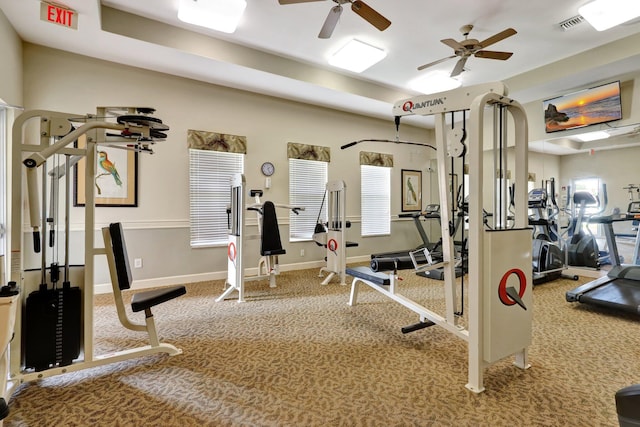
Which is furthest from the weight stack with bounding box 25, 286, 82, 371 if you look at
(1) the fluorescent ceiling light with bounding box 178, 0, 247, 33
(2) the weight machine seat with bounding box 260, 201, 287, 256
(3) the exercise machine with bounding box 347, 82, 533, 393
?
(1) the fluorescent ceiling light with bounding box 178, 0, 247, 33

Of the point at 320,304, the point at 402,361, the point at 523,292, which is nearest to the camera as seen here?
the point at 523,292

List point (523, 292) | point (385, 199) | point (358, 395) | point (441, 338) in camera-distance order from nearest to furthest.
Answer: point (358, 395) → point (523, 292) → point (441, 338) → point (385, 199)

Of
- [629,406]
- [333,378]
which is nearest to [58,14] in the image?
[333,378]

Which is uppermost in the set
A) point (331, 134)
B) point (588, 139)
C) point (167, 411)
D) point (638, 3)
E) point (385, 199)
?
point (638, 3)

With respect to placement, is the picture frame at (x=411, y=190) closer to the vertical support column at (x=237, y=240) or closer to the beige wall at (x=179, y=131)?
the beige wall at (x=179, y=131)

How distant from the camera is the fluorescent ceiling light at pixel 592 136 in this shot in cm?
454

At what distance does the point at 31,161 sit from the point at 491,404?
306 cm

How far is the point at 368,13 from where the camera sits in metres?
2.70

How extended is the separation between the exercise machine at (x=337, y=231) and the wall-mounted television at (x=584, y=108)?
371 cm

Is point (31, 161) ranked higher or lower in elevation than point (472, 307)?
higher

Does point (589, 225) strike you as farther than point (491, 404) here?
Yes

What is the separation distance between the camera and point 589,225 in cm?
496

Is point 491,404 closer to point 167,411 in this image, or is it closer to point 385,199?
point 167,411

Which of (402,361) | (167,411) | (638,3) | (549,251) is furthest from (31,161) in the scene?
(549,251)
